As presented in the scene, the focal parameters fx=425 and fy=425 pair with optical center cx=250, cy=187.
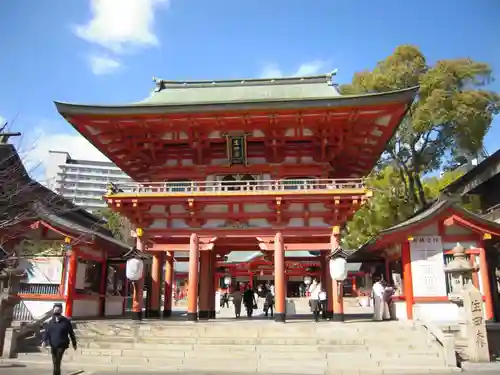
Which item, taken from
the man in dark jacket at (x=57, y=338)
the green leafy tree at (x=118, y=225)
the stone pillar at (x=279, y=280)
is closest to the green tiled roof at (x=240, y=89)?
the stone pillar at (x=279, y=280)

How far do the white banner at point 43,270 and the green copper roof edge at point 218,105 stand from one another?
6392 millimetres

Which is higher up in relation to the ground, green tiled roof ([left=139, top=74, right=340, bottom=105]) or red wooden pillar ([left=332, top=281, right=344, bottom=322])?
green tiled roof ([left=139, top=74, right=340, bottom=105])

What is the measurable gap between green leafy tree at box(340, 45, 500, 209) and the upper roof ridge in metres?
5.66

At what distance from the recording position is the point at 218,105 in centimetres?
1739

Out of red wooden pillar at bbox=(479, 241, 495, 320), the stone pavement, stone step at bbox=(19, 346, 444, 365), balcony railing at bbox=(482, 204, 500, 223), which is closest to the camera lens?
the stone pavement

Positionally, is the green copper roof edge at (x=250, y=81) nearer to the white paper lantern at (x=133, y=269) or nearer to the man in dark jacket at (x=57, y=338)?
the white paper lantern at (x=133, y=269)

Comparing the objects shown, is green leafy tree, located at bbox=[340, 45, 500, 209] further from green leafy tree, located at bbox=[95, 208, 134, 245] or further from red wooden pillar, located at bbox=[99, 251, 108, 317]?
green leafy tree, located at bbox=[95, 208, 134, 245]

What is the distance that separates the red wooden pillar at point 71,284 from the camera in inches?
698

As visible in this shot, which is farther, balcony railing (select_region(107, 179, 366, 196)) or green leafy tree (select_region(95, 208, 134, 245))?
green leafy tree (select_region(95, 208, 134, 245))

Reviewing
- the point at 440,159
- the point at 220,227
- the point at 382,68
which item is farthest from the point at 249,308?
the point at 382,68

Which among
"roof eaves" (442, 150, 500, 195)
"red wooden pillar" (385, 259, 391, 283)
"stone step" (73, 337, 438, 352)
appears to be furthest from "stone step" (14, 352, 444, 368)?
"roof eaves" (442, 150, 500, 195)

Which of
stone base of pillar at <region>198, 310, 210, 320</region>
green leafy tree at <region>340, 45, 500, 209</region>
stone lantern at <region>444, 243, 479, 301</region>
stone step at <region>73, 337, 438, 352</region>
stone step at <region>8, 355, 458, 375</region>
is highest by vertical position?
green leafy tree at <region>340, 45, 500, 209</region>

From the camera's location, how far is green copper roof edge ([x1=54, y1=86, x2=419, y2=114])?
16.7m

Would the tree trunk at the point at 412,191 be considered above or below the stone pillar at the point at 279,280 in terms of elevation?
above
